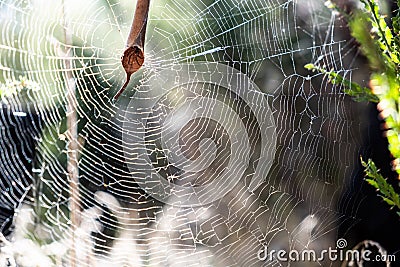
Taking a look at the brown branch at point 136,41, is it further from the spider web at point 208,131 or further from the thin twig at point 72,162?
the spider web at point 208,131

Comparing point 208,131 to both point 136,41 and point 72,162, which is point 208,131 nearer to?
point 72,162

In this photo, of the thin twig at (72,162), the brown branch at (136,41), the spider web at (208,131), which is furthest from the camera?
the spider web at (208,131)

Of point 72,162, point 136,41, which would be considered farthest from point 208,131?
point 136,41

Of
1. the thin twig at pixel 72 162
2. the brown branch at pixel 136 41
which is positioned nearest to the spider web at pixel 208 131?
the thin twig at pixel 72 162

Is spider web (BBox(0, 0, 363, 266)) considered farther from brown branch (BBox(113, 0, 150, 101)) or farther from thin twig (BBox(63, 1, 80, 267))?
brown branch (BBox(113, 0, 150, 101))

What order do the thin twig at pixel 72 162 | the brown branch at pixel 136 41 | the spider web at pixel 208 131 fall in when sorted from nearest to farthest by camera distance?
the brown branch at pixel 136 41 < the thin twig at pixel 72 162 < the spider web at pixel 208 131

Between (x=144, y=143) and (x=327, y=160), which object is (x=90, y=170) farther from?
(x=327, y=160)

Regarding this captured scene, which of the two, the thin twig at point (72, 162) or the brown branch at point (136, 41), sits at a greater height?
the brown branch at point (136, 41)

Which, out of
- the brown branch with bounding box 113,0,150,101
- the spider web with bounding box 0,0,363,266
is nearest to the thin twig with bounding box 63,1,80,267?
the spider web with bounding box 0,0,363,266
